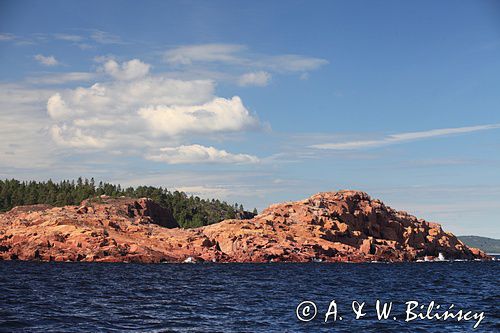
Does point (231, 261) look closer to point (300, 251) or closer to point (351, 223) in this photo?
point (300, 251)

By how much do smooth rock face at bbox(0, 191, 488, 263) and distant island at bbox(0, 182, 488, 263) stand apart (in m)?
0.21

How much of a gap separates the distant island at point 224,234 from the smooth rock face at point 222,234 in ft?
0.70

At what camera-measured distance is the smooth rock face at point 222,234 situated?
4461 inches

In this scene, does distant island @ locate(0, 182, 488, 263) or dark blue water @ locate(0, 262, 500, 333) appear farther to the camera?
distant island @ locate(0, 182, 488, 263)

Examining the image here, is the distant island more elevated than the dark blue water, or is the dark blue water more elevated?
the distant island

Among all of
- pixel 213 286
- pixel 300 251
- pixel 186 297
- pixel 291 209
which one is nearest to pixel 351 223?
pixel 291 209

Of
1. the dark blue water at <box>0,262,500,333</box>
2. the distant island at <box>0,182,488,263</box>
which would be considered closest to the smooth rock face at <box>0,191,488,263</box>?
the distant island at <box>0,182,488,263</box>

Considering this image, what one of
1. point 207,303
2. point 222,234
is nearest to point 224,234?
point 222,234

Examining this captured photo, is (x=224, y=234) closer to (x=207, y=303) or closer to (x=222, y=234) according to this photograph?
(x=222, y=234)

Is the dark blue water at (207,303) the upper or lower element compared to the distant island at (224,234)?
lower

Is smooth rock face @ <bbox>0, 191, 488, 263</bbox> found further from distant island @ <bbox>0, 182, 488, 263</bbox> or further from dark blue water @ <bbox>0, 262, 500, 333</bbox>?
dark blue water @ <bbox>0, 262, 500, 333</bbox>

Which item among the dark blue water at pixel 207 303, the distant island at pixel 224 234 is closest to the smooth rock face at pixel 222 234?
the distant island at pixel 224 234

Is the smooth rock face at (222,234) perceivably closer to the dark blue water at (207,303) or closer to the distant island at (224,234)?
the distant island at (224,234)

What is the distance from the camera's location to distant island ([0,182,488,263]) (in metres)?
113
